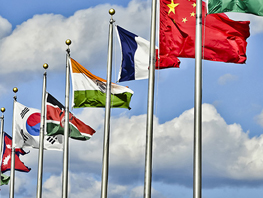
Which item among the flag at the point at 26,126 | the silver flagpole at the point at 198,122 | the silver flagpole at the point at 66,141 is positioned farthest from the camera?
the flag at the point at 26,126

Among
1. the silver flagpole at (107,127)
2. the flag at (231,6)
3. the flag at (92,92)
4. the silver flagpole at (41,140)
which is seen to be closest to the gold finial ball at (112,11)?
the silver flagpole at (107,127)

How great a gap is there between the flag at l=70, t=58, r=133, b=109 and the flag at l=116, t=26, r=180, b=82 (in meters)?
2.56

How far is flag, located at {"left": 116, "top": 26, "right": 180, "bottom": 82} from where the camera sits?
2578 centimetres

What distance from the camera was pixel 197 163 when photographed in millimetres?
18984

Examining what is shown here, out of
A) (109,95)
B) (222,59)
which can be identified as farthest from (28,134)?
(222,59)

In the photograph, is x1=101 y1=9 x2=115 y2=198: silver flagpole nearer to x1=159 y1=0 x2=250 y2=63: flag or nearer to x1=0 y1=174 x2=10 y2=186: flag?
x1=159 y1=0 x2=250 y2=63: flag

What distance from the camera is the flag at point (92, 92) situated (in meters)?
28.1

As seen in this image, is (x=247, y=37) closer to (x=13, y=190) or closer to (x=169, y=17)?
(x=169, y=17)

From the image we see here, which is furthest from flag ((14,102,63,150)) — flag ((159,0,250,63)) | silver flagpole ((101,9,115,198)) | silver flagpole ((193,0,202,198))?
silver flagpole ((193,0,202,198))

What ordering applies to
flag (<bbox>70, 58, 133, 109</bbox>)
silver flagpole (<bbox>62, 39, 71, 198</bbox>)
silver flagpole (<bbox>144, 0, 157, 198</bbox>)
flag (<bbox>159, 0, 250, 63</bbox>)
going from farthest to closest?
1. silver flagpole (<bbox>62, 39, 71, 198</bbox>)
2. flag (<bbox>70, 58, 133, 109</bbox>)
3. silver flagpole (<bbox>144, 0, 157, 198</bbox>)
4. flag (<bbox>159, 0, 250, 63</bbox>)

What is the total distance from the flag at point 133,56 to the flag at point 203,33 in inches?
105

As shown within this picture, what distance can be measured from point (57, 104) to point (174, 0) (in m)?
12.9

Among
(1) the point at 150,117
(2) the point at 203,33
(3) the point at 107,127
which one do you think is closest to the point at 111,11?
(3) the point at 107,127

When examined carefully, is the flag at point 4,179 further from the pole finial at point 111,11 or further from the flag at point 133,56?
the flag at point 133,56
